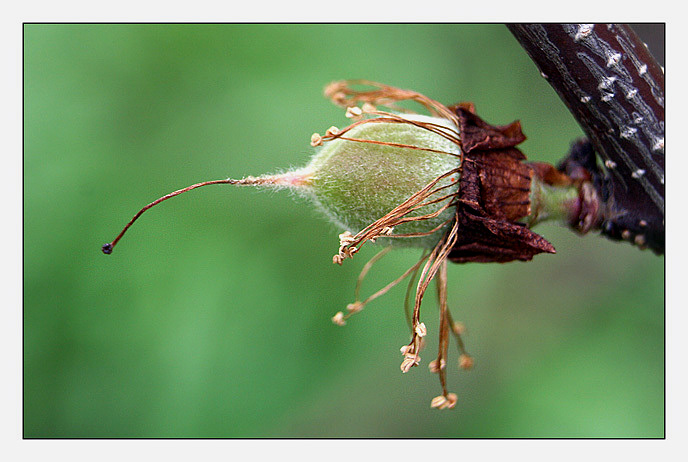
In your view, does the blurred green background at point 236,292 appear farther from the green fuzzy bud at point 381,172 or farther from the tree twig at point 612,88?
the tree twig at point 612,88

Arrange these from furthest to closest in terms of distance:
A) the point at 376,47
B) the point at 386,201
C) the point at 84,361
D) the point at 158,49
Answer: the point at 376,47 < the point at 158,49 < the point at 84,361 < the point at 386,201

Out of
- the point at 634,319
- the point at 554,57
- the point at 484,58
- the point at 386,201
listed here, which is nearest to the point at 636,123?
the point at 554,57

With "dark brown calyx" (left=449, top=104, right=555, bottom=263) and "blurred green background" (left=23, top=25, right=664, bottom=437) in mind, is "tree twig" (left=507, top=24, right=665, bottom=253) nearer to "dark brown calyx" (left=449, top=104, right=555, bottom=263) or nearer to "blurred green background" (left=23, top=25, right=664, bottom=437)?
"dark brown calyx" (left=449, top=104, right=555, bottom=263)

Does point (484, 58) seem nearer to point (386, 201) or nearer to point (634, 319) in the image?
point (634, 319)

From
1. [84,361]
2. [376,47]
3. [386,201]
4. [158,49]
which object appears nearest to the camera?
[386,201]

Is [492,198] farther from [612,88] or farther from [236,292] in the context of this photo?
[236,292]

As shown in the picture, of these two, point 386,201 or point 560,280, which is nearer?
point 386,201

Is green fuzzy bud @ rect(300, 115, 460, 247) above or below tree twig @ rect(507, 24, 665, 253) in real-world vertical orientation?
below

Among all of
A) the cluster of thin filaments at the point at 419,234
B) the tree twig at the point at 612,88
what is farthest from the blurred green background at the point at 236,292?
the tree twig at the point at 612,88

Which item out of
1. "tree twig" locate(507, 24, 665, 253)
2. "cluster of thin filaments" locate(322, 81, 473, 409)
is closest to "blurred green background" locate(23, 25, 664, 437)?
"cluster of thin filaments" locate(322, 81, 473, 409)
